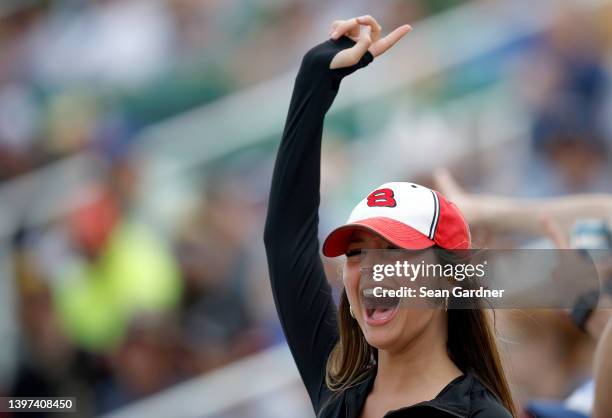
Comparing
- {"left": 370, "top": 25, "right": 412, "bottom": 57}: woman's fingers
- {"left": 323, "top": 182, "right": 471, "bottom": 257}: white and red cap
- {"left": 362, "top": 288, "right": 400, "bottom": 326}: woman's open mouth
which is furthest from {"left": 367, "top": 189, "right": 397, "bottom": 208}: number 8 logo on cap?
{"left": 370, "top": 25, "right": 412, "bottom": 57}: woman's fingers

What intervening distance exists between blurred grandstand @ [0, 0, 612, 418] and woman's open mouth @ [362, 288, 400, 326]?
2721 mm

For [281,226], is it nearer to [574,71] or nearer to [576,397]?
[576,397]

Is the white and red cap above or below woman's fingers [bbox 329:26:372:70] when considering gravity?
below

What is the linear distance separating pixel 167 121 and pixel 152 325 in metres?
1.10

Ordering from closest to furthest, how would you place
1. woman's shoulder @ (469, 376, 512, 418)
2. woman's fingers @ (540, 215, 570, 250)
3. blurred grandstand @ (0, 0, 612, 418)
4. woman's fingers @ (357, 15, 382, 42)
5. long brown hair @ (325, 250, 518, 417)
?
woman's shoulder @ (469, 376, 512, 418)
long brown hair @ (325, 250, 518, 417)
woman's fingers @ (357, 15, 382, 42)
woman's fingers @ (540, 215, 570, 250)
blurred grandstand @ (0, 0, 612, 418)

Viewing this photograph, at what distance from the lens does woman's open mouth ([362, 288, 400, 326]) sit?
1.46m

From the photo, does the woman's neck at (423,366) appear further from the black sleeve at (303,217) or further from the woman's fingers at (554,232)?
the woman's fingers at (554,232)

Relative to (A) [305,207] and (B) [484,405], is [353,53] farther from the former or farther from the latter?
(B) [484,405]

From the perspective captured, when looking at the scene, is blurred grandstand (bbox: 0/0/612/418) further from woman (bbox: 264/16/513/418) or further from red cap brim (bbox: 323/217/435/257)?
red cap brim (bbox: 323/217/435/257)

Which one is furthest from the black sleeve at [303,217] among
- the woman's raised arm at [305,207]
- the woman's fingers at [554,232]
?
the woman's fingers at [554,232]

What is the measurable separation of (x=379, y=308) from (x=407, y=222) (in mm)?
128

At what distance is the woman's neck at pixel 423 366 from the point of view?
1.51 metres

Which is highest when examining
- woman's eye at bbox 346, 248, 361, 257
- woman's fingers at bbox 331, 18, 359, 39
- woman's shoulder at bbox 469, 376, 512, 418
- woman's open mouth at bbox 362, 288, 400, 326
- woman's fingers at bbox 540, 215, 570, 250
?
woman's fingers at bbox 331, 18, 359, 39

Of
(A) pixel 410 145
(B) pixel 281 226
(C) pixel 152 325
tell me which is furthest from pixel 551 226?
(C) pixel 152 325
